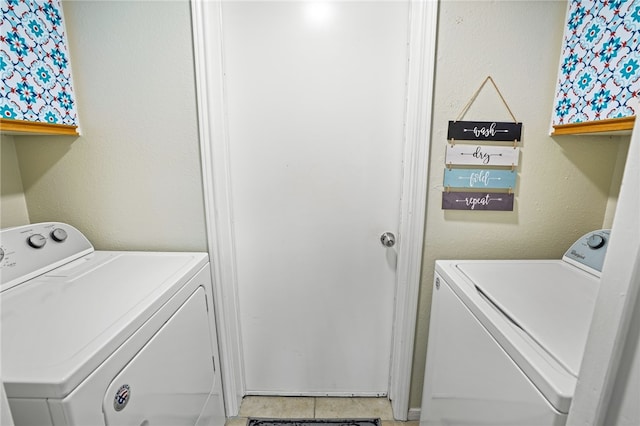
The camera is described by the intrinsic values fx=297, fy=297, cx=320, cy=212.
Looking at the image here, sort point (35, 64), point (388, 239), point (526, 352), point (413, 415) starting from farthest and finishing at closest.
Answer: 1. point (413, 415)
2. point (388, 239)
3. point (35, 64)
4. point (526, 352)

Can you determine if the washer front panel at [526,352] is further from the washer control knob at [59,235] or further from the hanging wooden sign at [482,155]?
the washer control knob at [59,235]

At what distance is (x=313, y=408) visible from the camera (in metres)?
1.64

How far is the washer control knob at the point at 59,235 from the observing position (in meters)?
1.20

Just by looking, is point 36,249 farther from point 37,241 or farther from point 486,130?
point 486,130

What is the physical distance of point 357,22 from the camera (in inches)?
48.8

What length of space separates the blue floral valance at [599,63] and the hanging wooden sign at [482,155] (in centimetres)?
21

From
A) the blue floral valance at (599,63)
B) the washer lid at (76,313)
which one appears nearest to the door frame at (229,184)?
the washer lid at (76,313)

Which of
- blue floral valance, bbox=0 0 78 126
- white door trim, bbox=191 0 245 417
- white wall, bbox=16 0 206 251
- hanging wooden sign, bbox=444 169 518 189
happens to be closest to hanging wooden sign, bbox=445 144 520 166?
hanging wooden sign, bbox=444 169 518 189

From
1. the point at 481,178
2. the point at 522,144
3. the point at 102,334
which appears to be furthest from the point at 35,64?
the point at 522,144

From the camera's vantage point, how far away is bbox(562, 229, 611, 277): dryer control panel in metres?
1.11

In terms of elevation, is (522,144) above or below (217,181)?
above

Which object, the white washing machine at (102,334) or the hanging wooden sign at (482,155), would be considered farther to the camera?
the hanging wooden sign at (482,155)

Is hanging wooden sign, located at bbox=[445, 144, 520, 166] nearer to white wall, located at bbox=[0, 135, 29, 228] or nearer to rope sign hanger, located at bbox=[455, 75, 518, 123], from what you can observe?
rope sign hanger, located at bbox=[455, 75, 518, 123]

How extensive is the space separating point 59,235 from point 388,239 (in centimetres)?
141
